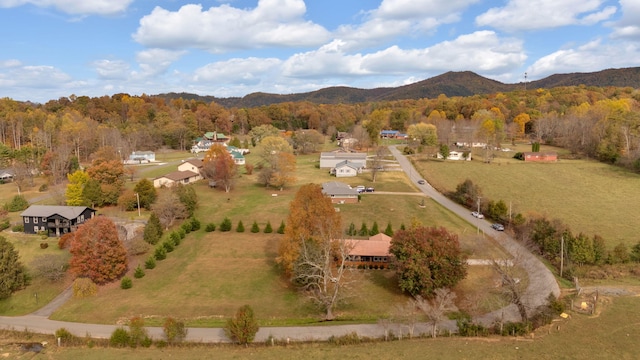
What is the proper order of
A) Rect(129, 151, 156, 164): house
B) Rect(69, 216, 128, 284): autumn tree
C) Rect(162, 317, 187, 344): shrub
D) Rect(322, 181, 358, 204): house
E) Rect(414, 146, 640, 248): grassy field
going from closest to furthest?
1. Rect(162, 317, 187, 344): shrub
2. Rect(69, 216, 128, 284): autumn tree
3. Rect(414, 146, 640, 248): grassy field
4. Rect(322, 181, 358, 204): house
5. Rect(129, 151, 156, 164): house

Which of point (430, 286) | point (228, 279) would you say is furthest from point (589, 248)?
point (228, 279)

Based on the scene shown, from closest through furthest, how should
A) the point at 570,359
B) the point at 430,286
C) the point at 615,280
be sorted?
the point at 570,359
the point at 430,286
the point at 615,280

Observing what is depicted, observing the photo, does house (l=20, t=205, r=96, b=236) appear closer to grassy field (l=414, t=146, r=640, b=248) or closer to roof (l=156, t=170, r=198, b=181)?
roof (l=156, t=170, r=198, b=181)

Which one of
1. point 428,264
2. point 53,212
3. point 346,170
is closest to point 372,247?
point 428,264

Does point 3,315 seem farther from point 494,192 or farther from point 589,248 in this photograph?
point 494,192

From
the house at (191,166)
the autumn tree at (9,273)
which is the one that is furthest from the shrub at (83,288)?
the house at (191,166)

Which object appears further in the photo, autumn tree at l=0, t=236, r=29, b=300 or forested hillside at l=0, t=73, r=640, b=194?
forested hillside at l=0, t=73, r=640, b=194

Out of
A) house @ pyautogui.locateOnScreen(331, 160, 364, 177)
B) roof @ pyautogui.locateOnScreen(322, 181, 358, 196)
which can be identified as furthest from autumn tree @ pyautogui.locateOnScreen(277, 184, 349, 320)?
house @ pyautogui.locateOnScreen(331, 160, 364, 177)

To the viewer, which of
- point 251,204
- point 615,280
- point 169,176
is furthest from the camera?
point 169,176
